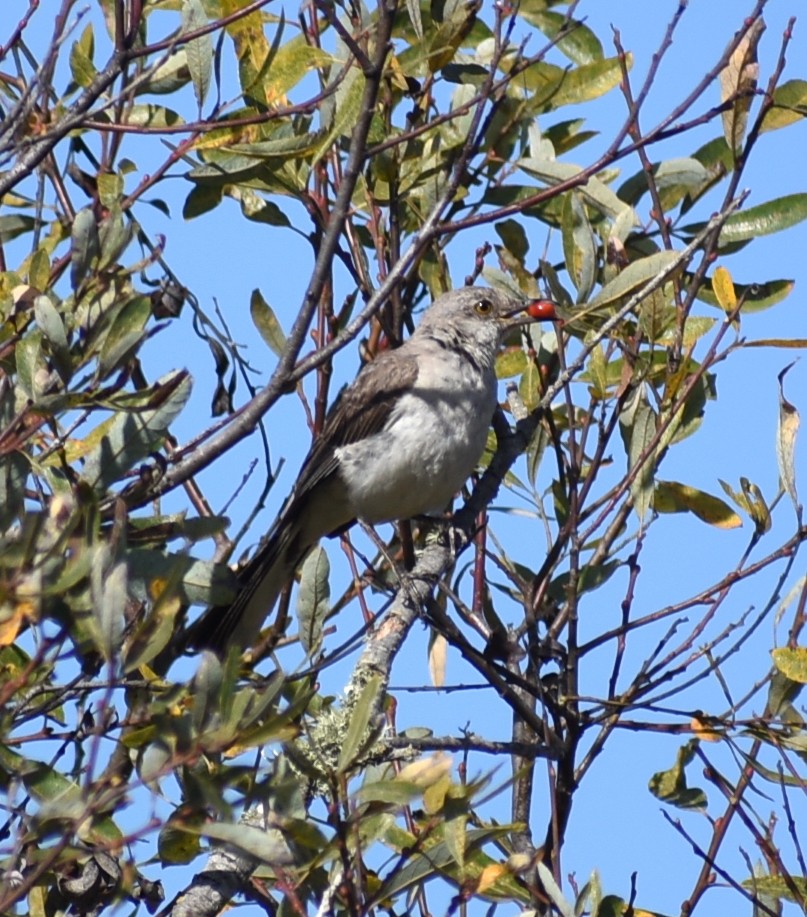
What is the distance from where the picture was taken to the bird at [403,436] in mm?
5488

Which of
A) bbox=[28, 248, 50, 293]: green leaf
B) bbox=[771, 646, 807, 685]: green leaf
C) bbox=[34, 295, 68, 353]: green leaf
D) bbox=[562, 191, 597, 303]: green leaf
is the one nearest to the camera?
bbox=[34, 295, 68, 353]: green leaf

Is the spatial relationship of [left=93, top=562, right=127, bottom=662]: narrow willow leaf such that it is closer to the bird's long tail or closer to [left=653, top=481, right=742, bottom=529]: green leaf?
the bird's long tail

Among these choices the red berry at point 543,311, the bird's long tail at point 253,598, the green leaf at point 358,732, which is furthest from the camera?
the red berry at point 543,311

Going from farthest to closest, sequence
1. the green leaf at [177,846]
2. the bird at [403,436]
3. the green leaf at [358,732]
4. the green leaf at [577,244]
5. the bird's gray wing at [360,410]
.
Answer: the bird's gray wing at [360,410] < the bird at [403,436] < the green leaf at [577,244] < the green leaf at [177,846] < the green leaf at [358,732]

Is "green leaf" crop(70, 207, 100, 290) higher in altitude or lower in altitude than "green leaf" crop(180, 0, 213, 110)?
lower

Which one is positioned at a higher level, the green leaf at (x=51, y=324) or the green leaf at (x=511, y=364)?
the green leaf at (x=511, y=364)

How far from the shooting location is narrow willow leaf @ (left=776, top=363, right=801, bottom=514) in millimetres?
3900

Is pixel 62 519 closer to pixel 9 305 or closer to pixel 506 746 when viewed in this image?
pixel 9 305

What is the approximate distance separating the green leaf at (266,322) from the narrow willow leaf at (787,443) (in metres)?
1.82

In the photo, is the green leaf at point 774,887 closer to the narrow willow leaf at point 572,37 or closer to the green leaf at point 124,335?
the green leaf at point 124,335

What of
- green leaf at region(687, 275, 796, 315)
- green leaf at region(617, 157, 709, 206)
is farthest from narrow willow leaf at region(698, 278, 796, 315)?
green leaf at region(617, 157, 709, 206)

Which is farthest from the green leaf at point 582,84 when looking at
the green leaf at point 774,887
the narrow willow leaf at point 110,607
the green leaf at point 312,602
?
the narrow willow leaf at point 110,607

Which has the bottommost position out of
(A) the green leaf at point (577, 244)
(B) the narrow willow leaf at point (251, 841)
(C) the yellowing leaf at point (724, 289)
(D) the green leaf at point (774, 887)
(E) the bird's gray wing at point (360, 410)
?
(B) the narrow willow leaf at point (251, 841)

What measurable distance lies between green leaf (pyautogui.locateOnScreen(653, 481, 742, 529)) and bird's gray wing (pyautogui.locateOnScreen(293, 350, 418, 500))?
59.4 inches
